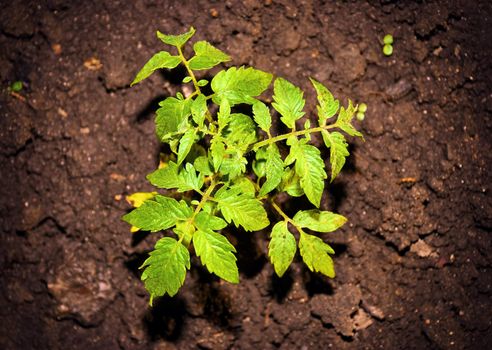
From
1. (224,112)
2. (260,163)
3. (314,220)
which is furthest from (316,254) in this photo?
(224,112)

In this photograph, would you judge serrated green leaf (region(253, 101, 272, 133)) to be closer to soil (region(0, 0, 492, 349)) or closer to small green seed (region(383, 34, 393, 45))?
soil (region(0, 0, 492, 349))

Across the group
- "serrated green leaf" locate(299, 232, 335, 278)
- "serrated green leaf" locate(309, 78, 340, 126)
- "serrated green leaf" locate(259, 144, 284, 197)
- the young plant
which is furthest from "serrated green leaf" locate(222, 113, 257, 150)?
"serrated green leaf" locate(299, 232, 335, 278)

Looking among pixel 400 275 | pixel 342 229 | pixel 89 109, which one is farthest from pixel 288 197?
pixel 89 109

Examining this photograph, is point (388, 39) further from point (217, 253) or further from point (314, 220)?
point (217, 253)

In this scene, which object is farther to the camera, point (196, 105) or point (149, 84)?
point (149, 84)

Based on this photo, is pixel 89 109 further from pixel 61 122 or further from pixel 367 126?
pixel 367 126

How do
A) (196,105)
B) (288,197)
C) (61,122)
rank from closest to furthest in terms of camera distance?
(196,105) < (288,197) < (61,122)

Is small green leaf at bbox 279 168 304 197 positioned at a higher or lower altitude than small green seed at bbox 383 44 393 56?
lower
